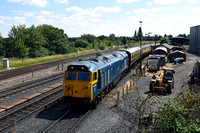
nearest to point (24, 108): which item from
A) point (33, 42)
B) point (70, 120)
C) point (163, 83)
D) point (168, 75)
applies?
point (70, 120)

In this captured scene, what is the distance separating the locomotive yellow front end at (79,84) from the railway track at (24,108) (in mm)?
2889

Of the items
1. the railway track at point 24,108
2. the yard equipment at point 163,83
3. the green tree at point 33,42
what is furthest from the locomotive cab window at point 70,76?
the green tree at point 33,42

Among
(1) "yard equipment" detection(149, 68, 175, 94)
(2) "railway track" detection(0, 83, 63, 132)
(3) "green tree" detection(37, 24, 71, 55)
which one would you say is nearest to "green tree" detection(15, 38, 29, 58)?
(3) "green tree" detection(37, 24, 71, 55)

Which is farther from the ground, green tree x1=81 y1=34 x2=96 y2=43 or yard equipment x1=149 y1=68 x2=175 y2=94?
green tree x1=81 y1=34 x2=96 y2=43

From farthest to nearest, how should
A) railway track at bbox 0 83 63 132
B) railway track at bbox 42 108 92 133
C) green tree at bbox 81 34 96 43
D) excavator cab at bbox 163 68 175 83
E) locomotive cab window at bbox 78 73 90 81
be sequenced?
green tree at bbox 81 34 96 43 < excavator cab at bbox 163 68 175 83 < locomotive cab window at bbox 78 73 90 81 < railway track at bbox 0 83 63 132 < railway track at bbox 42 108 92 133

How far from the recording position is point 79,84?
44.4ft

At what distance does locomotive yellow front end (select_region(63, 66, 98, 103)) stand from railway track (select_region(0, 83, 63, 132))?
2.89 m

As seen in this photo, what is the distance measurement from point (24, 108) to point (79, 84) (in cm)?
523

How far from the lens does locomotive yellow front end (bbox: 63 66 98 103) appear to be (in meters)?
13.4

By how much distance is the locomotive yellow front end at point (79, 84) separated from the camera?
1336cm

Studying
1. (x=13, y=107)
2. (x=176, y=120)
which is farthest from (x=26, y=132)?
(x=176, y=120)

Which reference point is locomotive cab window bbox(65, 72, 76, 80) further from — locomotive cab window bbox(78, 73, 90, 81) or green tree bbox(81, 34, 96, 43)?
green tree bbox(81, 34, 96, 43)

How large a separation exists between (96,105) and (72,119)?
127 inches

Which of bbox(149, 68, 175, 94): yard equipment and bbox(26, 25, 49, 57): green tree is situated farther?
bbox(26, 25, 49, 57): green tree
